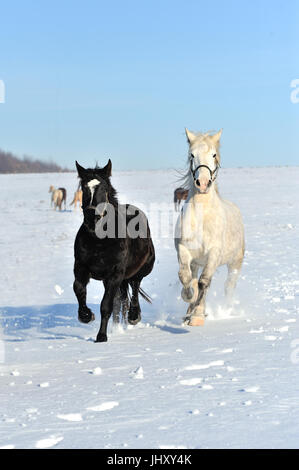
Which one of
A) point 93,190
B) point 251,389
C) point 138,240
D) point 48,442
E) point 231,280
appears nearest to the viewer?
point 48,442

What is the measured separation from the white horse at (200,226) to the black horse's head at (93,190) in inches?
41.1

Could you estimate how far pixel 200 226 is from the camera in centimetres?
660

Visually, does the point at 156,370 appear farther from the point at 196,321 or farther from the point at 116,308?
the point at 116,308

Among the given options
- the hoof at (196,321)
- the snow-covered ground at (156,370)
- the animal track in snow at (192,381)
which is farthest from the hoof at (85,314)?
the animal track in snow at (192,381)

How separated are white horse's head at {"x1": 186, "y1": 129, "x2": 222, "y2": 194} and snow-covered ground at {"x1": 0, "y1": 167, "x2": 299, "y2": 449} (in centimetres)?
156

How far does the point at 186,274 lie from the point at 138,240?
90cm

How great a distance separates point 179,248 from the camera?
656 cm

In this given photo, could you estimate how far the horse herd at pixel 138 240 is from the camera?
19.7 ft

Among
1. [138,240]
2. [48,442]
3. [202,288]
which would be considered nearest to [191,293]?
[202,288]

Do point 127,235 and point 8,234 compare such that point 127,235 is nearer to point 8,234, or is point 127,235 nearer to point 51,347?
point 51,347

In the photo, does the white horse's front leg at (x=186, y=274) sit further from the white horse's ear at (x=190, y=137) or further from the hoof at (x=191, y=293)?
the white horse's ear at (x=190, y=137)

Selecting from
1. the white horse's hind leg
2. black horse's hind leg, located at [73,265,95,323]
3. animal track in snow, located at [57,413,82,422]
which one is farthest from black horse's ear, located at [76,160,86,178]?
the white horse's hind leg

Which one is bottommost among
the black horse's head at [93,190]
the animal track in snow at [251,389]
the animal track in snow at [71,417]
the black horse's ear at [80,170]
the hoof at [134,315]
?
the hoof at [134,315]

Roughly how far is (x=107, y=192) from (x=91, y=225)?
379mm
